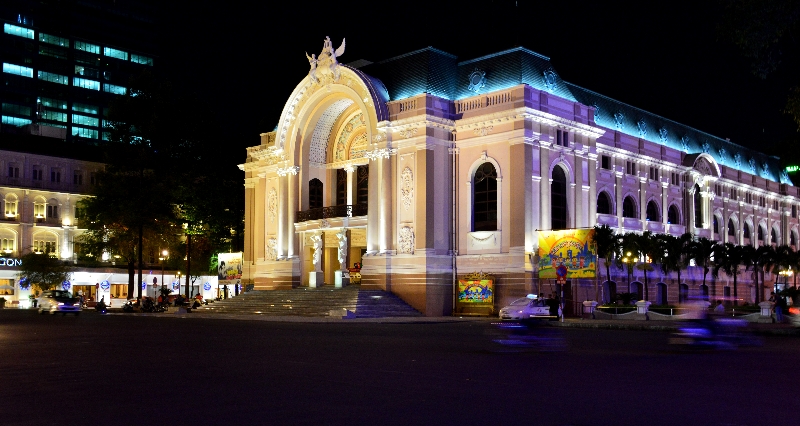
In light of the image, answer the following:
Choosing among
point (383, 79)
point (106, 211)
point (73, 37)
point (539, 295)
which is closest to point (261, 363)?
point (539, 295)

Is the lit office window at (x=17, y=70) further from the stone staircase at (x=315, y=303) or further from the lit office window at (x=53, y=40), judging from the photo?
the stone staircase at (x=315, y=303)

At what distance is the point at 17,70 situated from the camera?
4660 inches

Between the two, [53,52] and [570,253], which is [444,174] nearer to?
[570,253]

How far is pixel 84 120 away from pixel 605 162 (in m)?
96.1

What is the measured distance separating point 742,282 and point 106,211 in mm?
49678

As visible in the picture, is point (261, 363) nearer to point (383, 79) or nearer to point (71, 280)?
point (383, 79)

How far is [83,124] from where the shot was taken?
419 feet

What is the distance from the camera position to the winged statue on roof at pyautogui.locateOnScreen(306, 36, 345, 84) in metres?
51.4

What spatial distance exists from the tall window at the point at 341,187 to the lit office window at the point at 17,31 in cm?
8036

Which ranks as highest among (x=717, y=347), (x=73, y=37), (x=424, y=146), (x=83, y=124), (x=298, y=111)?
(x=73, y=37)

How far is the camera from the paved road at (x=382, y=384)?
10.3 metres

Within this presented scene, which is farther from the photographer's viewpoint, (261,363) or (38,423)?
(261,363)

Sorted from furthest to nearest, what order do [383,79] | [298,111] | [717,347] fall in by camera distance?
[298,111] → [383,79] → [717,347]

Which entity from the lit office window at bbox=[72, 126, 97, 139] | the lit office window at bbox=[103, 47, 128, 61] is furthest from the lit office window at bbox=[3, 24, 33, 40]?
the lit office window at bbox=[72, 126, 97, 139]
